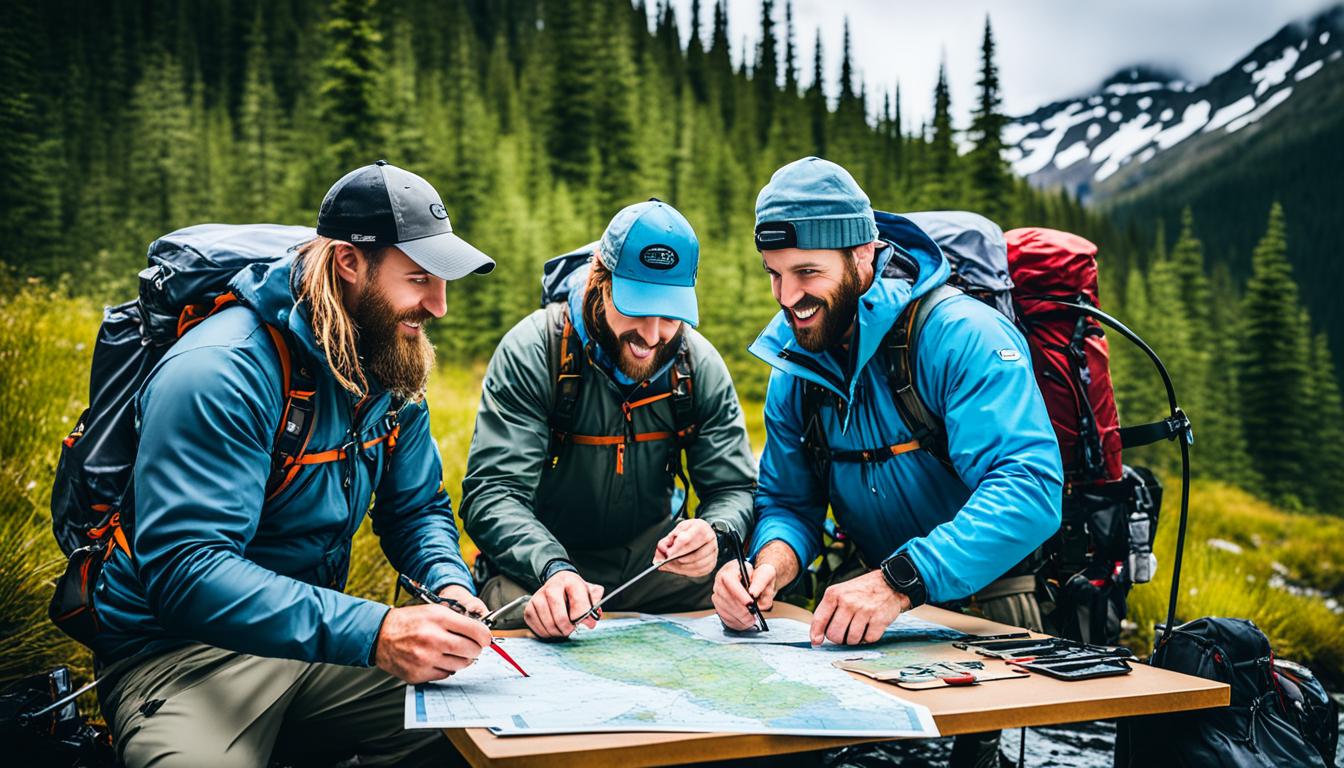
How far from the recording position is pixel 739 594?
129 inches

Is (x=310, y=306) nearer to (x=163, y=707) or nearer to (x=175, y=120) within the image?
(x=163, y=707)

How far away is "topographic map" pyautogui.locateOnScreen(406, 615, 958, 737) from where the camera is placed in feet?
6.77

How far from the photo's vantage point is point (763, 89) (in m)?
100

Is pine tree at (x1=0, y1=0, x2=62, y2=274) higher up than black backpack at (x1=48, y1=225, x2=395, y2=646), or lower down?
higher up

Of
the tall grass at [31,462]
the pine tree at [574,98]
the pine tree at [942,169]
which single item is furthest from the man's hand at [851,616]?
the pine tree at [574,98]

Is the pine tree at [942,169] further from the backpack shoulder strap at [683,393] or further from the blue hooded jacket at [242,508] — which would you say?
the blue hooded jacket at [242,508]

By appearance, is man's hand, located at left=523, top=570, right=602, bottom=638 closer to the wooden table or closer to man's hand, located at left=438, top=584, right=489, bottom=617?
man's hand, located at left=438, top=584, right=489, bottom=617

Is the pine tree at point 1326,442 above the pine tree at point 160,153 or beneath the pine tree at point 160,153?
beneath

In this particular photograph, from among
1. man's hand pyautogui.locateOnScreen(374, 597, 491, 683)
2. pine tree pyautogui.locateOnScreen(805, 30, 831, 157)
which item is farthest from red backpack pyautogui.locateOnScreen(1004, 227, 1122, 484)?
pine tree pyautogui.locateOnScreen(805, 30, 831, 157)

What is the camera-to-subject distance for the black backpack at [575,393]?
4.41 metres

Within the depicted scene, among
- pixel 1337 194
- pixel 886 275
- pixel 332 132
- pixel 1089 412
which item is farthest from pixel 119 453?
pixel 1337 194

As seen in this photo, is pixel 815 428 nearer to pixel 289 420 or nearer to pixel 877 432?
pixel 877 432

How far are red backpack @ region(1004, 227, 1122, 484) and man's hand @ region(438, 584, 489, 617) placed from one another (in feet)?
8.95

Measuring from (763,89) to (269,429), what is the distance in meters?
104
